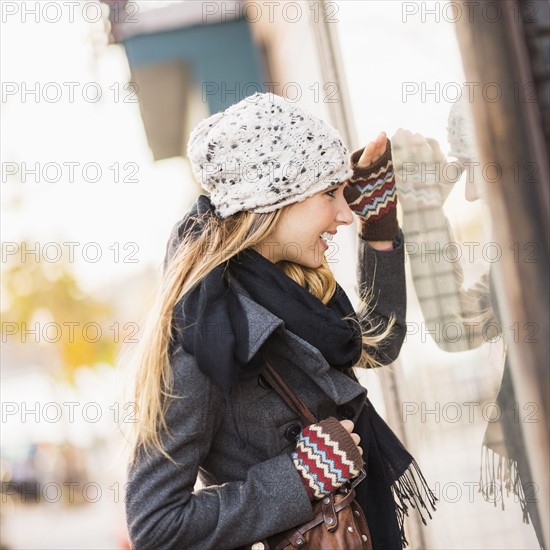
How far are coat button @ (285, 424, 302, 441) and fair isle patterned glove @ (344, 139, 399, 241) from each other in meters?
0.75

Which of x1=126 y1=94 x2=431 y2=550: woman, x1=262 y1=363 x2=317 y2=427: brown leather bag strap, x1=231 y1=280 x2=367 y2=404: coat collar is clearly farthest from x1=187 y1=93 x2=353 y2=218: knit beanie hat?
x1=262 y1=363 x2=317 y2=427: brown leather bag strap

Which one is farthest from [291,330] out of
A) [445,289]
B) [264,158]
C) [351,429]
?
[445,289]

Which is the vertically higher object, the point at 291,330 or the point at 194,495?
the point at 291,330

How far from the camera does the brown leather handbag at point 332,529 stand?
2.22 meters

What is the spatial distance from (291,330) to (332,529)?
0.49 meters

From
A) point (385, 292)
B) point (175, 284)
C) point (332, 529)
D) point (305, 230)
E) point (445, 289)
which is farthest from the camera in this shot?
point (445, 289)

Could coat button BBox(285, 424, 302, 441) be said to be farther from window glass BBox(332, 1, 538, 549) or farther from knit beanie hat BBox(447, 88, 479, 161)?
knit beanie hat BBox(447, 88, 479, 161)

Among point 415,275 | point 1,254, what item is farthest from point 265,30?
point 1,254

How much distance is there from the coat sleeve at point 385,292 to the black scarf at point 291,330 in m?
0.20

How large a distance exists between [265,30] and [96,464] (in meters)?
27.4

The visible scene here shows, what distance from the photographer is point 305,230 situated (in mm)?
2461

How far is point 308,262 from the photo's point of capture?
249 cm

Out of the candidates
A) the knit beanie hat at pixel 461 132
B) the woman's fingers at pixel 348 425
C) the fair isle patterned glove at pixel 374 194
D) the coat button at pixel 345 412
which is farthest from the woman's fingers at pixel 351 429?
the knit beanie hat at pixel 461 132

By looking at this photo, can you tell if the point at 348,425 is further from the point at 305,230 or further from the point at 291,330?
the point at 305,230
